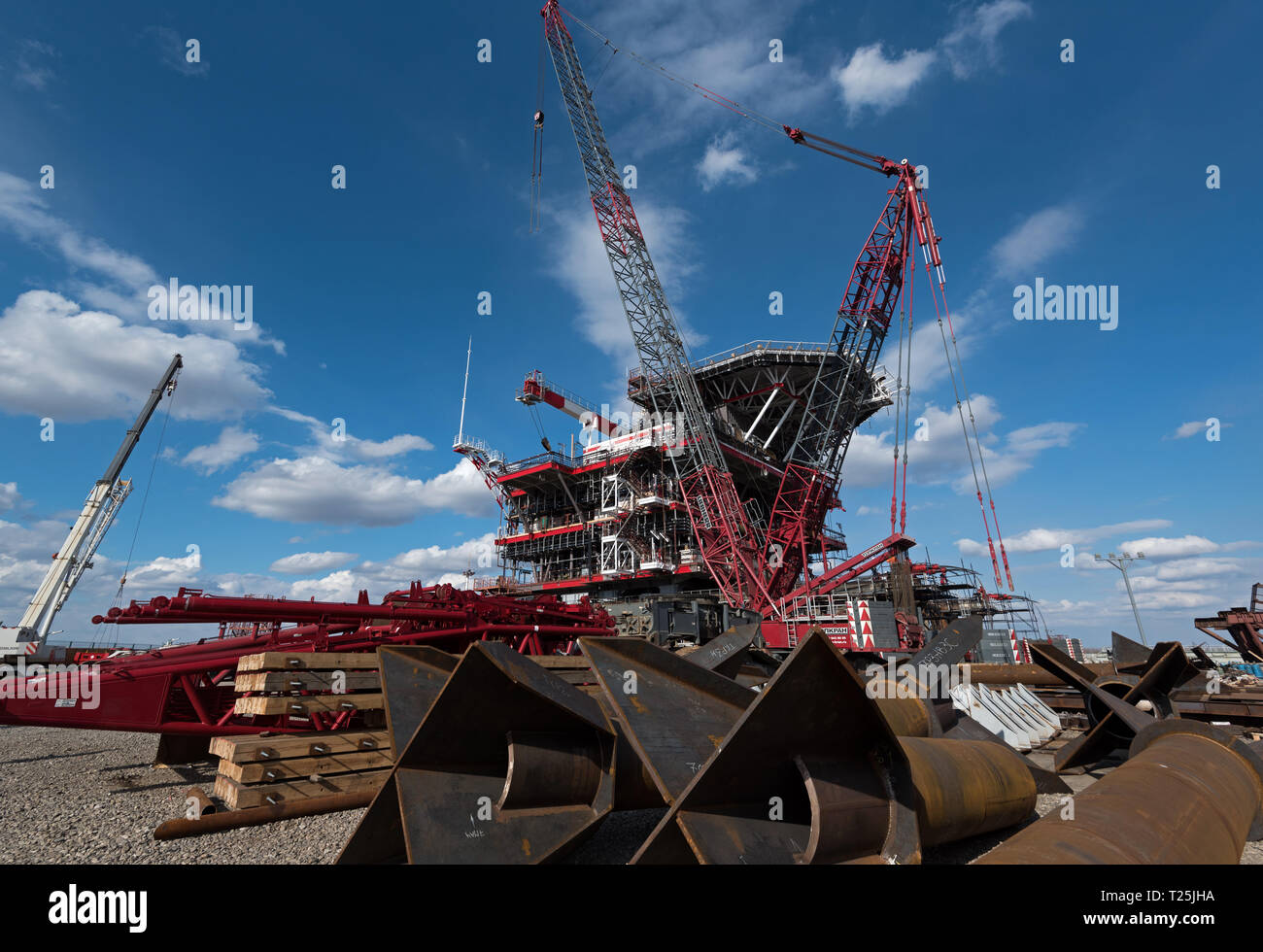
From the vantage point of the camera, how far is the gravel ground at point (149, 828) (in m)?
5.30

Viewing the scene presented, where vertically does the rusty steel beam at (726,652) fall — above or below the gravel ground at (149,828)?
above

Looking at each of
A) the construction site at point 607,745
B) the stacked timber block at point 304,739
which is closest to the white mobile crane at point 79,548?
the construction site at point 607,745

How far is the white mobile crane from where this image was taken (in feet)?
113

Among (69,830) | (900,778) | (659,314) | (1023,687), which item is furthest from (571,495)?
(900,778)

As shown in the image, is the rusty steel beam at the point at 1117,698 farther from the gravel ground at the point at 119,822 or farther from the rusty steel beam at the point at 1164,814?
the gravel ground at the point at 119,822

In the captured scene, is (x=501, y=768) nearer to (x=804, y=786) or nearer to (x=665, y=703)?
(x=665, y=703)

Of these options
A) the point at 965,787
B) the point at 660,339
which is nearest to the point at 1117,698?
the point at 965,787

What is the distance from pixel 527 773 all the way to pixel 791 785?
2.12m

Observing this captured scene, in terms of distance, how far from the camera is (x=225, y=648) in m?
9.31

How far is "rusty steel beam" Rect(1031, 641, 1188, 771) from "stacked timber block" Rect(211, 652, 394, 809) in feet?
29.5

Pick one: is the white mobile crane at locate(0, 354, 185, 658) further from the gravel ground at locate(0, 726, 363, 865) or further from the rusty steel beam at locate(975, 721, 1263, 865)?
the rusty steel beam at locate(975, 721, 1263, 865)

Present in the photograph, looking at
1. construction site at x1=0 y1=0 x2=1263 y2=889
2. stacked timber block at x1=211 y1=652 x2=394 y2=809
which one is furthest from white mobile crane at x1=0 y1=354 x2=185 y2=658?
stacked timber block at x1=211 y1=652 x2=394 y2=809

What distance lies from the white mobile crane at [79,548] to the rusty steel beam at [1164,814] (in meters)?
45.7
